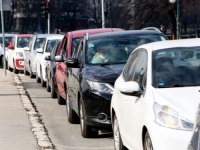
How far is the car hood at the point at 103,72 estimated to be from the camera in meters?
10.1

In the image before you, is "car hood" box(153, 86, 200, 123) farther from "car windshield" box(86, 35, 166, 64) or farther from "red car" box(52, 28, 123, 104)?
"red car" box(52, 28, 123, 104)

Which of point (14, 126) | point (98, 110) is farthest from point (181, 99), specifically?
point (14, 126)

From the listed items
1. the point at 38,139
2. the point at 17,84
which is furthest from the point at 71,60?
the point at 17,84

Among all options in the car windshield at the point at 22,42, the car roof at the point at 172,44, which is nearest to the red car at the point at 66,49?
the car roof at the point at 172,44

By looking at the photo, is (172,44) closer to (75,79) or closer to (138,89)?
(138,89)

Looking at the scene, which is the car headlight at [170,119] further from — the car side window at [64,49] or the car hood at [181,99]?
the car side window at [64,49]

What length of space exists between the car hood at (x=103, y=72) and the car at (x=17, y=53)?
60.3 ft

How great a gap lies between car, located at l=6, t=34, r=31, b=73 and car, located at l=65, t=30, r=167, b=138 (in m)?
16.6

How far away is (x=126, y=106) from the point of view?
7.86 m

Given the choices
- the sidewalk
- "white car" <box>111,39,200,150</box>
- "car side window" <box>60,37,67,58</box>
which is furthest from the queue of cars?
"car side window" <box>60,37,67,58</box>

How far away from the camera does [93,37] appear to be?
11867 mm

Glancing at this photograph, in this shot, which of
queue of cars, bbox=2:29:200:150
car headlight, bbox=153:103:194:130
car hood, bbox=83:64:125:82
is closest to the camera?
car headlight, bbox=153:103:194:130

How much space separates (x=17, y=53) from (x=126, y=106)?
2192 cm

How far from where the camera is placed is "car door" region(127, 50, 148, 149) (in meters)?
7.09
